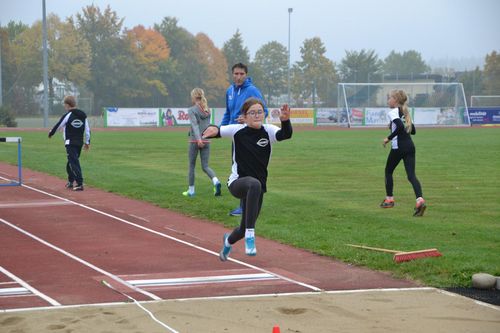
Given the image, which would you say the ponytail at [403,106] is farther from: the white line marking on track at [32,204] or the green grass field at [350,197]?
the white line marking on track at [32,204]

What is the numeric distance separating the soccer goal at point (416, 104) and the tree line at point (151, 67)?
16.3 metres

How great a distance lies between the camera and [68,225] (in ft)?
37.2

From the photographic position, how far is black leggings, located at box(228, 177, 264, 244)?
7914mm

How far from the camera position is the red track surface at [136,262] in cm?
729

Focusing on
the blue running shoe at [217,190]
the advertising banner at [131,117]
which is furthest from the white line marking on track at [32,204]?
the advertising banner at [131,117]

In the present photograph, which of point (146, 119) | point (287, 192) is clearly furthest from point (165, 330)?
point (146, 119)

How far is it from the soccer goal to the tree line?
16.3 m

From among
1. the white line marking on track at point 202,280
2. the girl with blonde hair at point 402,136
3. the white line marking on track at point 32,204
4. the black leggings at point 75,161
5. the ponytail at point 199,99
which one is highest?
the ponytail at point 199,99

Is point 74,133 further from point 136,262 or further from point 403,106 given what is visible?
point 136,262

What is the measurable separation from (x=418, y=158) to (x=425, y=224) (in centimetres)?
1348

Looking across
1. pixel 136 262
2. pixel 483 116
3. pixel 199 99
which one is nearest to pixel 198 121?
pixel 199 99

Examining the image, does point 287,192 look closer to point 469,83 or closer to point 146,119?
point 146,119

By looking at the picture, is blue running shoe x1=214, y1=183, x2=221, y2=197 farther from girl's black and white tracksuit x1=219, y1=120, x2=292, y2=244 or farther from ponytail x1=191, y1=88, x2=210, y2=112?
girl's black and white tracksuit x1=219, y1=120, x2=292, y2=244

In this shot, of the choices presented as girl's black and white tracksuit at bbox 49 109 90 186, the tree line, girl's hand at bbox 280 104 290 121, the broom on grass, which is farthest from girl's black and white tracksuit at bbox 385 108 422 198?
the tree line
